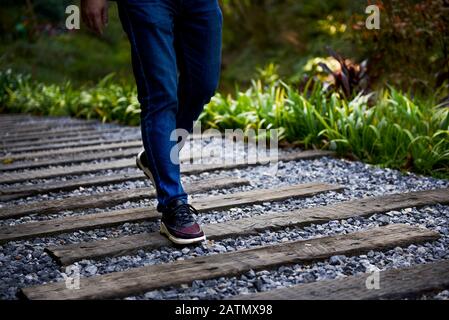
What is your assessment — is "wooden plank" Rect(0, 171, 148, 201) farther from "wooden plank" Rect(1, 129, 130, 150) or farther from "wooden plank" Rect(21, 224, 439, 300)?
"wooden plank" Rect(1, 129, 130, 150)

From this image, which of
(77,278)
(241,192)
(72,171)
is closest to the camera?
(77,278)

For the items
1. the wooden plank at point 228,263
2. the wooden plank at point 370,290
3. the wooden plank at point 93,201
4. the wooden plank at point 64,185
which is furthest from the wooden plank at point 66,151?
the wooden plank at point 370,290

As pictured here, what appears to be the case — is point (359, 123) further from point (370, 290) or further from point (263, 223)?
point (370, 290)

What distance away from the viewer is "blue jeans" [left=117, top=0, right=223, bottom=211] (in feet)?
7.48

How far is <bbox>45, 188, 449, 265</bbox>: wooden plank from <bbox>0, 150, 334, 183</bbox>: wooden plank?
1140 millimetres

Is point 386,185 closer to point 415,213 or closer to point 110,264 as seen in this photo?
point 415,213

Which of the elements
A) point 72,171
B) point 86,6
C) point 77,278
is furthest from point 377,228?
point 72,171

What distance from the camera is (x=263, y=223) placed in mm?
2520

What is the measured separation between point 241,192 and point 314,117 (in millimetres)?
1491

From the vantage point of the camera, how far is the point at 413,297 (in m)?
1.75

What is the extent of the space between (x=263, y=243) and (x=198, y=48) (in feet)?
2.56
